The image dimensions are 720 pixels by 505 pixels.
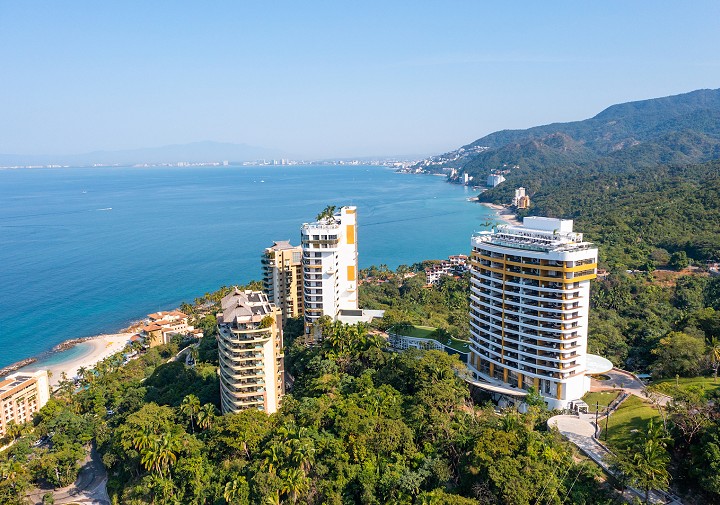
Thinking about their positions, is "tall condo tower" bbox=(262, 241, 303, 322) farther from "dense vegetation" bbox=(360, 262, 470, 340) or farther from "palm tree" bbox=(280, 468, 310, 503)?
"palm tree" bbox=(280, 468, 310, 503)

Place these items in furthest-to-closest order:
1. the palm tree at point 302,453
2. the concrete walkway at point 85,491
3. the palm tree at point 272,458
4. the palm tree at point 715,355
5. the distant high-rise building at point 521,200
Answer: the distant high-rise building at point 521,200 < the concrete walkway at point 85,491 < the palm tree at point 715,355 < the palm tree at point 272,458 < the palm tree at point 302,453

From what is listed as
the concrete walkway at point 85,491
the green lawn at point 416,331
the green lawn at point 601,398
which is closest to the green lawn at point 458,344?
the green lawn at point 416,331

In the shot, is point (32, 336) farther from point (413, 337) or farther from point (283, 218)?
point (283, 218)

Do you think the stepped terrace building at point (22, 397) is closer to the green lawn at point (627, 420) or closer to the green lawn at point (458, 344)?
the green lawn at point (458, 344)

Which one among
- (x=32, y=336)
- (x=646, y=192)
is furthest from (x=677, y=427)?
(x=646, y=192)

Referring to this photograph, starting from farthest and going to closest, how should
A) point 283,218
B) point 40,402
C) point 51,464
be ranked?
point 283,218
point 40,402
point 51,464
